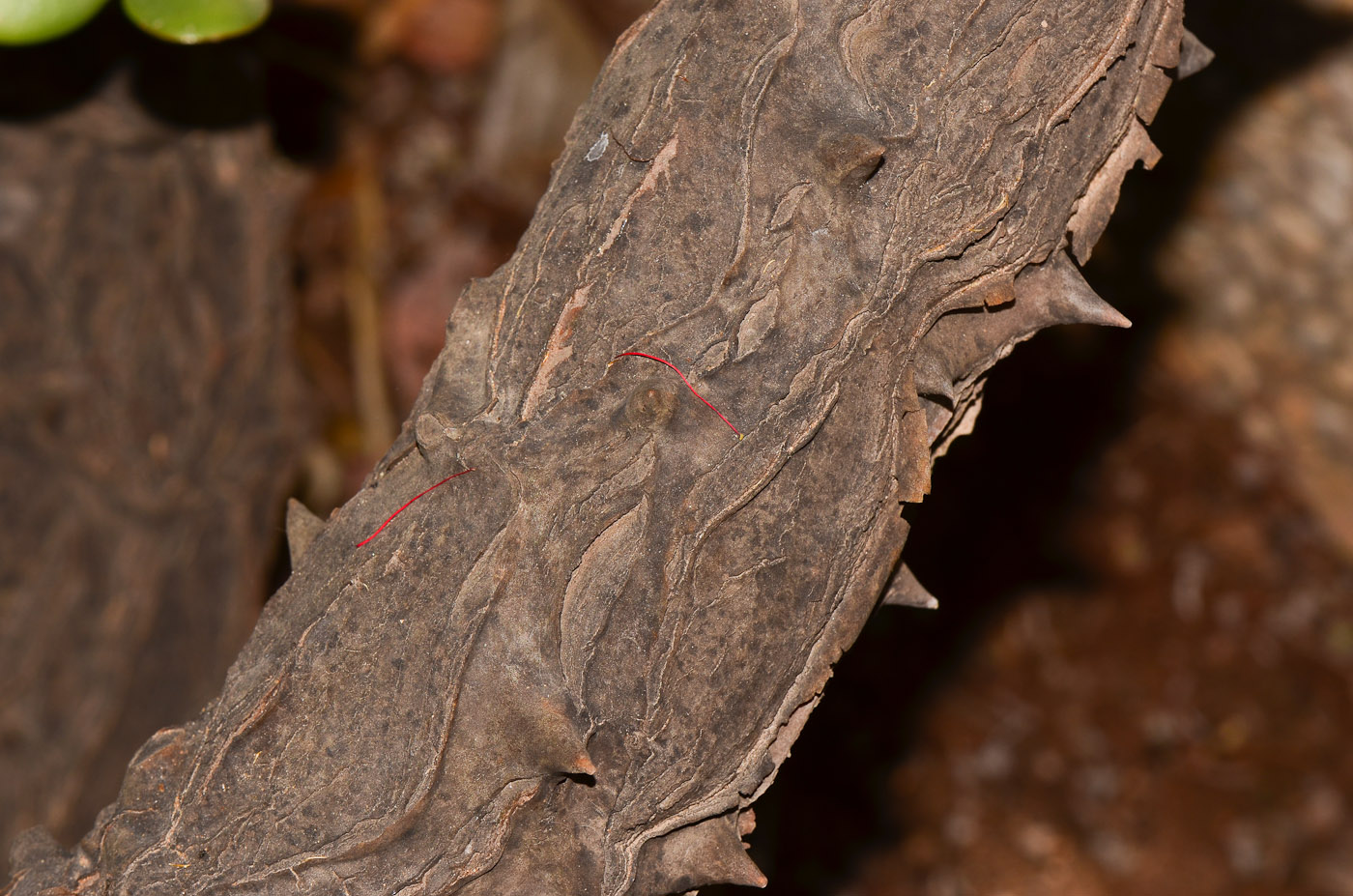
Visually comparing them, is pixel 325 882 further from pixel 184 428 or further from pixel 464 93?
pixel 464 93

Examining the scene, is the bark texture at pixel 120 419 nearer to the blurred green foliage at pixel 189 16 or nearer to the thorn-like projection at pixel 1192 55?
the blurred green foliage at pixel 189 16

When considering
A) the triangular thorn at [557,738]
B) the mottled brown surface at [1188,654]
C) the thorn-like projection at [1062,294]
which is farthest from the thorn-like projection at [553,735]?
the mottled brown surface at [1188,654]

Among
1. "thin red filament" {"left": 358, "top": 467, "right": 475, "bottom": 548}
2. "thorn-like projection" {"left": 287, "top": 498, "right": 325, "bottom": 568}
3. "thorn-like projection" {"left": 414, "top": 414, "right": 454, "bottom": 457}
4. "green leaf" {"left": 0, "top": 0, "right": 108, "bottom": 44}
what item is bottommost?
"thorn-like projection" {"left": 287, "top": 498, "right": 325, "bottom": 568}

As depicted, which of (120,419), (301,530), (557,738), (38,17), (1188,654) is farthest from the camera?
(1188,654)

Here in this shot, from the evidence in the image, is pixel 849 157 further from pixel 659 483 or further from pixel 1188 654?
pixel 1188 654

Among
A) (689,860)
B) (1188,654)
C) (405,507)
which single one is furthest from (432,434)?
(1188,654)

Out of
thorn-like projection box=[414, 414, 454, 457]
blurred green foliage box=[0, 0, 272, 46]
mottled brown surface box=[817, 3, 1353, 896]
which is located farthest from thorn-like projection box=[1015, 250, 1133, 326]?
mottled brown surface box=[817, 3, 1353, 896]

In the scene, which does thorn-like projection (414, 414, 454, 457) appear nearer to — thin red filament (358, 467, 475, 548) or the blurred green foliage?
thin red filament (358, 467, 475, 548)
